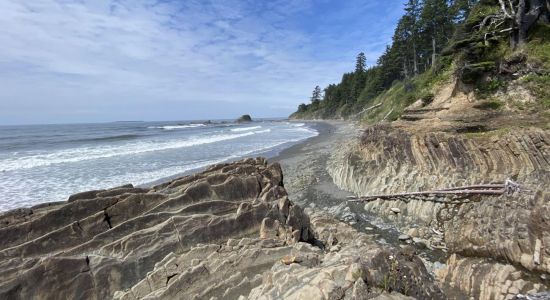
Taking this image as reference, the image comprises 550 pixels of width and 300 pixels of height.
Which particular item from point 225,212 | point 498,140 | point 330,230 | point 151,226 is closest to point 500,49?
point 498,140

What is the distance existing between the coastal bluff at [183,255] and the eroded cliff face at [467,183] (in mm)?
3235

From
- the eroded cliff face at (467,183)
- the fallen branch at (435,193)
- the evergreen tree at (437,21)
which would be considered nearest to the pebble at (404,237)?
the eroded cliff face at (467,183)

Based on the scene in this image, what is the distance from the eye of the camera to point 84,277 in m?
5.77

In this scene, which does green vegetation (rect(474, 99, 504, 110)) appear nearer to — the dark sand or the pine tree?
the dark sand

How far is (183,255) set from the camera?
6.39 m

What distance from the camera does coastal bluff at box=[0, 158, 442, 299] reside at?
15.9 ft

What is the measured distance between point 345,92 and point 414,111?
291ft

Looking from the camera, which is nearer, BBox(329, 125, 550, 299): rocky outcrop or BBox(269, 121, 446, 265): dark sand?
BBox(329, 125, 550, 299): rocky outcrop

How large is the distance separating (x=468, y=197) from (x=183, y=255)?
9461mm

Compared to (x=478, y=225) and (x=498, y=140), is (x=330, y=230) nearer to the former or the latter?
(x=478, y=225)

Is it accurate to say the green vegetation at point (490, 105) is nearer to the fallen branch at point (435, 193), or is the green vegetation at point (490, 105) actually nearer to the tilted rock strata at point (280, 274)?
the fallen branch at point (435, 193)

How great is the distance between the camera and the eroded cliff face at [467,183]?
6969 mm

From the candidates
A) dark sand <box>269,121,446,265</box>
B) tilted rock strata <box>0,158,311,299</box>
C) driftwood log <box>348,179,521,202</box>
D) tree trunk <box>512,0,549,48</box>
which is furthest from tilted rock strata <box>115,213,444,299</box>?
tree trunk <box>512,0,549,48</box>

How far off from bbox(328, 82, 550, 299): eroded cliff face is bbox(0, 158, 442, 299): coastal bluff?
3235mm
